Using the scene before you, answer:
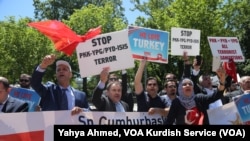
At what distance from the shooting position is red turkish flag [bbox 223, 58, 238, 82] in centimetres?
783

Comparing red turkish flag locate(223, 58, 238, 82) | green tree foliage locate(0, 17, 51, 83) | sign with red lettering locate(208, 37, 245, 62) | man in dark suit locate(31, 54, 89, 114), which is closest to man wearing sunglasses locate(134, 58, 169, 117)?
man in dark suit locate(31, 54, 89, 114)

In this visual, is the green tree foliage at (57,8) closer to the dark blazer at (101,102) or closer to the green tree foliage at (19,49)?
the green tree foliage at (19,49)

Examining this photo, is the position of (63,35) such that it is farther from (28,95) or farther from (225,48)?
(225,48)

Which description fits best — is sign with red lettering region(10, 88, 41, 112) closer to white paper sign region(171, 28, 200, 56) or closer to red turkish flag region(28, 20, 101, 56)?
red turkish flag region(28, 20, 101, 56)

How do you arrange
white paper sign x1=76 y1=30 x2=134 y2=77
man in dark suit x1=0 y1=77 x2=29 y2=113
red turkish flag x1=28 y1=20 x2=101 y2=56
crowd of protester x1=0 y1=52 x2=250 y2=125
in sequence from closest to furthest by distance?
man in dark suit x1=0 y1=77 x2=29 y2=113 < crowd of protester x1=0 y1=52 x2=250 y2=125 < white paper sign x1=76 y1=30 x2=134 y2=77 < red turkish flag x1=28 y1=20 x2=101 y2=56

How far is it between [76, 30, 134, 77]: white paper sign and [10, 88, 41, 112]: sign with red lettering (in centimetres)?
98

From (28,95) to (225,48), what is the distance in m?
3.84

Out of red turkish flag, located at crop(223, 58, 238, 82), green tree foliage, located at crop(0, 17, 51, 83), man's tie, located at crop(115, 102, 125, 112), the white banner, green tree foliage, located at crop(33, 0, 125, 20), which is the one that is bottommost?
the white banner

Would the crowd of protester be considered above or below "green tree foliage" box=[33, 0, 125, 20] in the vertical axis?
below

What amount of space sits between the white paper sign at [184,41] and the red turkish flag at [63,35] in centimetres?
192

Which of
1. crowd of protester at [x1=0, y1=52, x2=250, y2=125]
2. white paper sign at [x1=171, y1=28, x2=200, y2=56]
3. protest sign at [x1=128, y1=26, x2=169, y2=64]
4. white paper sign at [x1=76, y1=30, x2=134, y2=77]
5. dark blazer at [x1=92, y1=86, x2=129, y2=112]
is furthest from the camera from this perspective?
white paper sign at [x1=171, y1=28, x2=200, y2=56]

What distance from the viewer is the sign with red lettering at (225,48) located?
26.7 feet

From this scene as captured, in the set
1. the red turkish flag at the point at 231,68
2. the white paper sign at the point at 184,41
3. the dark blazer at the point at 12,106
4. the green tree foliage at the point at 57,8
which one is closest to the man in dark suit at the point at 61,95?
the dark blazer at the point at 12,106

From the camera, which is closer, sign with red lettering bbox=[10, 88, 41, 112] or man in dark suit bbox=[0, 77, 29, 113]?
man in dark suit bbox=[0, 77, 29, 113]
